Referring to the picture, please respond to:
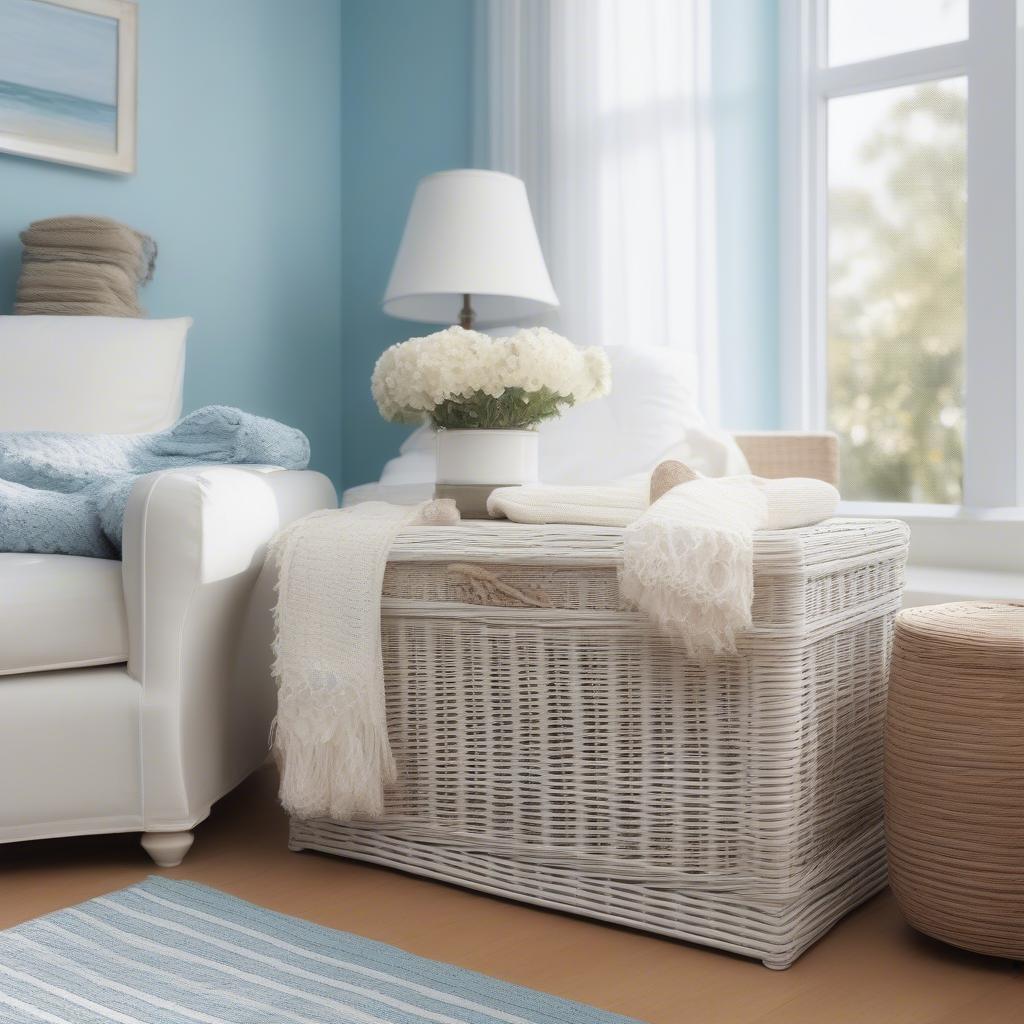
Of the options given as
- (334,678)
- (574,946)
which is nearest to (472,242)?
(334,678)

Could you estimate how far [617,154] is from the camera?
2850mm

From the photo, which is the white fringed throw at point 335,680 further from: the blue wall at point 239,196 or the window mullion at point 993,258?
the blue wall at point 239,196

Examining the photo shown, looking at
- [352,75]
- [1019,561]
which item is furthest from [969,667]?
[352,75]

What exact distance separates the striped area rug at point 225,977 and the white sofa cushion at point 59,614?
12.3 inches

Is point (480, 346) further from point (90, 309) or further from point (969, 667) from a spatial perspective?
point (90, 309)

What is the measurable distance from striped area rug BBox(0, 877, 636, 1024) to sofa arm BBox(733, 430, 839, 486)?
1.31 m

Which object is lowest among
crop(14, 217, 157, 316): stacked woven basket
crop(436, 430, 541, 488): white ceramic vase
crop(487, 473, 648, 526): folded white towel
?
crop(487, 473, 648, 526): folded white towel

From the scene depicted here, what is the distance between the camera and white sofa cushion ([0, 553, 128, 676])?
1.48 metres

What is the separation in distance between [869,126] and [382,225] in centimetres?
140

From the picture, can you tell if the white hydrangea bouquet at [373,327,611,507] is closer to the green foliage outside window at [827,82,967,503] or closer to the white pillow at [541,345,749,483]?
the white pillow at [541,345,749,483]

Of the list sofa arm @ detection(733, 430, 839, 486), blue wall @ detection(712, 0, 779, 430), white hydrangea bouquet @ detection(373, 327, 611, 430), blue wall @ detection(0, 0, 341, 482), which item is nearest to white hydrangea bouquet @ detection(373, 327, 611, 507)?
white hydrangea bouquet @ detection(373, 327, 611, 430)

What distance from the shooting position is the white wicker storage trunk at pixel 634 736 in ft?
4.22

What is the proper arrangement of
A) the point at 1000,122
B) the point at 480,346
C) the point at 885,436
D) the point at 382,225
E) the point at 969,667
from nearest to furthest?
the point at 969,667 → the point at 480,346 → the point at 1000,122 → the point at 885,436 → the point at 382,225

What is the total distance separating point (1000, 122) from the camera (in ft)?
8.05
